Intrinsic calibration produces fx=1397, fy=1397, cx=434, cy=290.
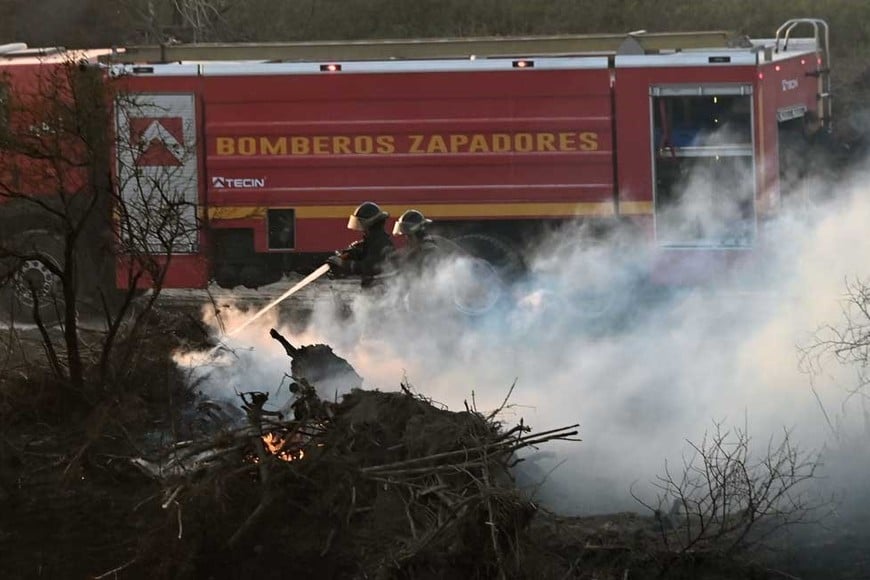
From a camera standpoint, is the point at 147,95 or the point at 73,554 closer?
the point at 73,554

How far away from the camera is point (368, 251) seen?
39.1 ft

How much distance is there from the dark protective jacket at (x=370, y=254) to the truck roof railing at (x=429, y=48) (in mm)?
4843

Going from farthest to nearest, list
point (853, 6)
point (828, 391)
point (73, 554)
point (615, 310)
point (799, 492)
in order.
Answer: point (853, 6)
point (615, 310)
point (828, 391)
point (799, 492)
point (73, 554)

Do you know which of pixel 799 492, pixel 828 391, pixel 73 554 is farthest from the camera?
pixel 828 391

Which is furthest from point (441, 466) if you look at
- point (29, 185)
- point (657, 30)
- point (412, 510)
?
point (657, 30)

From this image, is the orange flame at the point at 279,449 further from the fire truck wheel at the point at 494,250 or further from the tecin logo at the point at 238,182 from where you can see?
the tecin logo at the point at 238,182

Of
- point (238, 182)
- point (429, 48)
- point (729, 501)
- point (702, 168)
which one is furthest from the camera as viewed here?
point (429, 48)

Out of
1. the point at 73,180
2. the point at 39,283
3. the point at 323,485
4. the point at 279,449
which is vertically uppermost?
the point at 73,180

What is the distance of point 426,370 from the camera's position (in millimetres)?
11953

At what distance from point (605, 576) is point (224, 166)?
29.8 ft

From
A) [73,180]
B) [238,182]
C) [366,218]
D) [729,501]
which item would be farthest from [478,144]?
[729,501]

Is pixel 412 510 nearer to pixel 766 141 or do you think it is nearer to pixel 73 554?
pixel 73 554

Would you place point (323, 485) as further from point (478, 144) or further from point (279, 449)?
point (478, 144)

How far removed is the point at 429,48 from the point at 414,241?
5.45 meters
